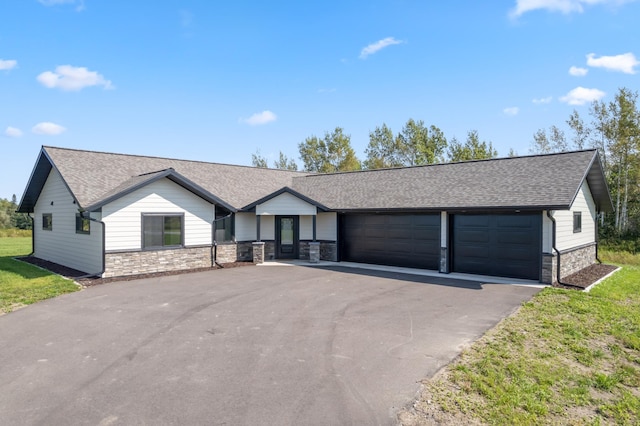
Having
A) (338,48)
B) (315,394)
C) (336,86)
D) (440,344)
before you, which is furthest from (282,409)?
(336,86)

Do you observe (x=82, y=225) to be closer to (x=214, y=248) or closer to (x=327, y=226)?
(x=214, y=248)

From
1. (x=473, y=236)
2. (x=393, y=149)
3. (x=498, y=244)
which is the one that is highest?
(x=393, y=149)

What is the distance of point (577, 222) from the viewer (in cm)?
1386

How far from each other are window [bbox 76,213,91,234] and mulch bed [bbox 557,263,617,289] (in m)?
16.3

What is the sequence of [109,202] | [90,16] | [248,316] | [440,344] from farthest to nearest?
[90,16] → [109,202] → [248,316] → [440,344]

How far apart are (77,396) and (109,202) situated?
895 cm

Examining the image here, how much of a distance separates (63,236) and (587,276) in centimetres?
2070

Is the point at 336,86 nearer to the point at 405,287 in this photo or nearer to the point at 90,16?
the point at 90,16

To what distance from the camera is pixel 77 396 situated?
4414 mm

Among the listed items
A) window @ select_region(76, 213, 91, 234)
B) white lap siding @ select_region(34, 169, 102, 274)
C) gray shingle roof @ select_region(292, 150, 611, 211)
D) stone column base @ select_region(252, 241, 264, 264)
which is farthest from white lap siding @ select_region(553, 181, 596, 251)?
window @ select_region(76, 213, 91, 234)

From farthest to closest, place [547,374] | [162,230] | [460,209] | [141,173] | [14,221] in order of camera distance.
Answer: [14,221]
[141,173]
[162,230]
[460,209]
[547,374]

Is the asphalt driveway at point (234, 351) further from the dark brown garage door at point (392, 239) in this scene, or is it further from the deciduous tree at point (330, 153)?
the deciduous tree at point (330, 153)

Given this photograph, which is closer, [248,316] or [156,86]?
[248,316]

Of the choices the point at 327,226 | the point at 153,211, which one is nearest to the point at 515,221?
the point at 327,226
